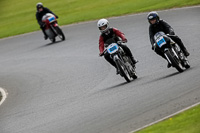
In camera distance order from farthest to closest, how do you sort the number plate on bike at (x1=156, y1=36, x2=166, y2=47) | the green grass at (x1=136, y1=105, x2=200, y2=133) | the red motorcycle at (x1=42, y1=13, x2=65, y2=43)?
the red motorcycle at (x1=42, y1=13, x2=65, y2=43)
the number plate on bike at (x1=156, y1=36, x2=166, y2=47)
the green grass at (x1=136, y1=105, x2=200, y2=133)

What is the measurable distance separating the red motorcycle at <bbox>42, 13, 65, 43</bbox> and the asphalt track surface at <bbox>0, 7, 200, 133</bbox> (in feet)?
1.98

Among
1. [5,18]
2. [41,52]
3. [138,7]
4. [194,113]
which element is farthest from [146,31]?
[5,18]

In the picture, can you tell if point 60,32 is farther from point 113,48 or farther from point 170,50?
point 170,50

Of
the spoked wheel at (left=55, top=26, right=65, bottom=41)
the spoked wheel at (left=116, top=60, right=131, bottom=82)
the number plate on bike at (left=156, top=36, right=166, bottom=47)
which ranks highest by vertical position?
the number plate on bike at (left=156, top=36, right=166, bottom=47)

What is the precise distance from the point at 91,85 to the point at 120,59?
1.84m

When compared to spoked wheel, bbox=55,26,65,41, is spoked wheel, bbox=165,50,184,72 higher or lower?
higher

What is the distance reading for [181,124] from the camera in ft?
29.5

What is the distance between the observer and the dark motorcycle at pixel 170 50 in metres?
14.1

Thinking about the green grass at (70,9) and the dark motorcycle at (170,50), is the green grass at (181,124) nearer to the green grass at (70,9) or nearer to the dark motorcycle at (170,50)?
the dark motorcycle at (170,50)

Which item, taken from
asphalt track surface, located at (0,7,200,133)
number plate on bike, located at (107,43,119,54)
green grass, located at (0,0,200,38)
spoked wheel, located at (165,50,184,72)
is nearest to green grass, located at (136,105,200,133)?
asphalt track surface, located at (0,7,200,133)

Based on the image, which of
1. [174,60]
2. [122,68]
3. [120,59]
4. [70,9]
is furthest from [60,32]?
[70,9]

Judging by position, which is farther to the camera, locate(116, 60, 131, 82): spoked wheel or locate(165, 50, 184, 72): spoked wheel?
locate(116, 60, 131, 82): spoked wheel

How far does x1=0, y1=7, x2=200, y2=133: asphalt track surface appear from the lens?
11.1 metres

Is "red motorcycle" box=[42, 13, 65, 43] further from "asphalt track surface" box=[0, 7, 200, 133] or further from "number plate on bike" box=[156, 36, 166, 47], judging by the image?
"number plate on bike" box=[156, 36, 166, 47]
